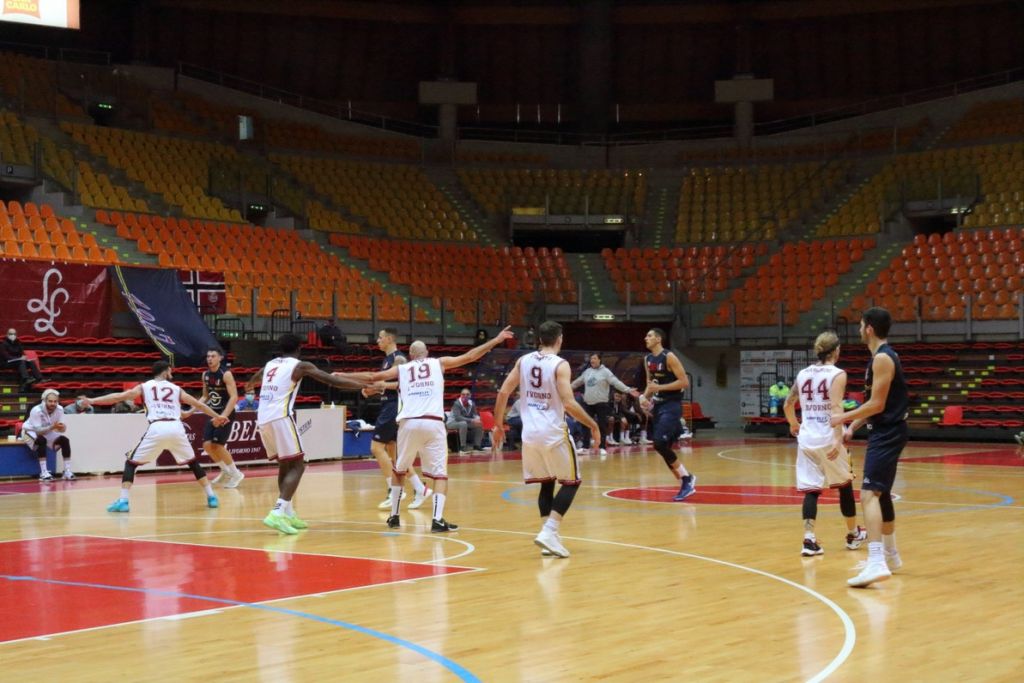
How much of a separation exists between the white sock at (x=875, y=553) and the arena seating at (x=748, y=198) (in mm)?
28377

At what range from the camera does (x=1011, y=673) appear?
6.34m

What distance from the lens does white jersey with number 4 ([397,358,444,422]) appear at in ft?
41.2

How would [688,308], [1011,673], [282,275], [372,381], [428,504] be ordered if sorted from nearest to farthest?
[1011,673], [372,381], [428,504], [282,275], [688,308]

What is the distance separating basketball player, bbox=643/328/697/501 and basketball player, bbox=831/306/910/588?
5.67 metres

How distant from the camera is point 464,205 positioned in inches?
1532

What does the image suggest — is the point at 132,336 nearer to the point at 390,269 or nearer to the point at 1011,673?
the point at 390,269

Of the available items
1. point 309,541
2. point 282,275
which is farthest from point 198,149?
point 309,541

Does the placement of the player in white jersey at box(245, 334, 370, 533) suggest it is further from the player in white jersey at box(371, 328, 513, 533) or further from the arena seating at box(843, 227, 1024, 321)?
the arena seating at box(843, 227, 1024, 321)

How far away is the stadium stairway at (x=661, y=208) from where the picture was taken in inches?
1506

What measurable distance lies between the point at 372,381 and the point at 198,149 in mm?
24137

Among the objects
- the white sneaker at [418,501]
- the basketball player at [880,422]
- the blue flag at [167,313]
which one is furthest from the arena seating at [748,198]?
the basketball player at [880,422]

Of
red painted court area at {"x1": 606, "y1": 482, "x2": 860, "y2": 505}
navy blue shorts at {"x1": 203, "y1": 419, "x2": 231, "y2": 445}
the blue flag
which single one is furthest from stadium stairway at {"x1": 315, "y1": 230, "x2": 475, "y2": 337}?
red painted court area at {"x1": 606, "y1": 482, "x2": 860, "y2": 505}

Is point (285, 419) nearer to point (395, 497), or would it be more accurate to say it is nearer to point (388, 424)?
point (395, 497)

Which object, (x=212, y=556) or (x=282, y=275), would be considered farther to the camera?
(x=282, y=275)
